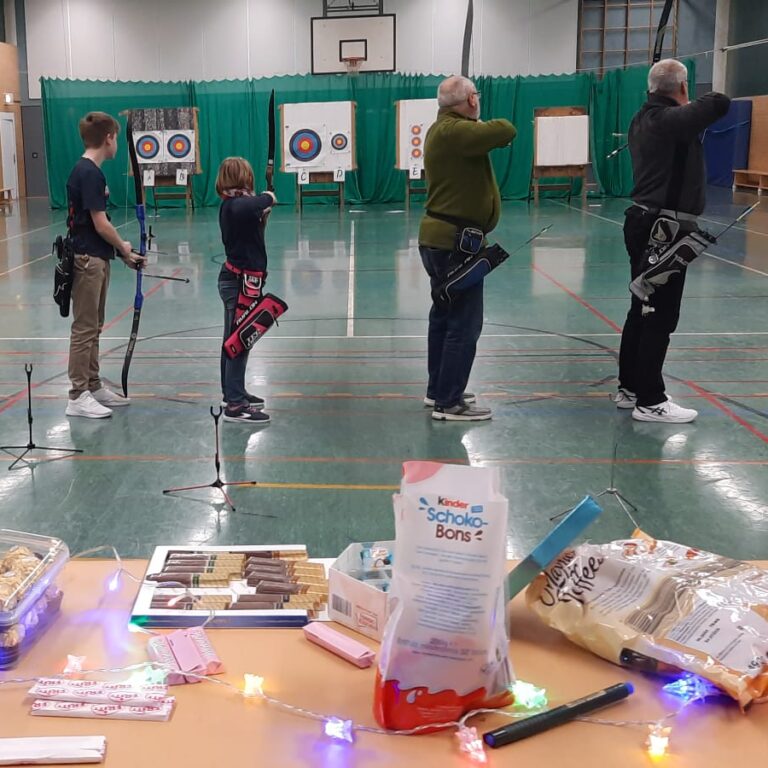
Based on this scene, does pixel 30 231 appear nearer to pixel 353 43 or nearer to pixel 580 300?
pixel 353 43

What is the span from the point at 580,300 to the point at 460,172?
12.1 feet

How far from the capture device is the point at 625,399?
4.55 meters

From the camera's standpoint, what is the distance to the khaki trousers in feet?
14.2

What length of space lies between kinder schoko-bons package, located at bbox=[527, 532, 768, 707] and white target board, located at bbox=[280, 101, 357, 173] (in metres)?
16.5

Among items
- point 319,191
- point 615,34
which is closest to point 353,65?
point 319,191

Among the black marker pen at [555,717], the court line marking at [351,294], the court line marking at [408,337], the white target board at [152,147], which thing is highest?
the white target board at [152,147]

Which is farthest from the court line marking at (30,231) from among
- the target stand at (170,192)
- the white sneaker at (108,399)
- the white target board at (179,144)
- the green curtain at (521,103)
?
the green curtain at (521,103)

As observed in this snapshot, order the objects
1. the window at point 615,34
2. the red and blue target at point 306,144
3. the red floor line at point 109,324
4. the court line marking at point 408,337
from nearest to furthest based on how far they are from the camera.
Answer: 1. the red floor line at point 109,324
2. the court line marking at point 408,337
3. the red and blue target at point 306,144
4. the window at point 615,34

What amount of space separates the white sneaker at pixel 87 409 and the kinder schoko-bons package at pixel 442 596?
3.49 metres

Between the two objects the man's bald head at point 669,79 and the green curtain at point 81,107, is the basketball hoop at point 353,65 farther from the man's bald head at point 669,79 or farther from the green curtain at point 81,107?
the man's bald head at point 669,79

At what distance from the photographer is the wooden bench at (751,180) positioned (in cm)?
1673

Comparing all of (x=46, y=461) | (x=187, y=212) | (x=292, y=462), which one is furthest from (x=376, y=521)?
(x=187, y=212)

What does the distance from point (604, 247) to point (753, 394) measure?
621 centimetres

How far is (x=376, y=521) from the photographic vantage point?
10.4 feet
